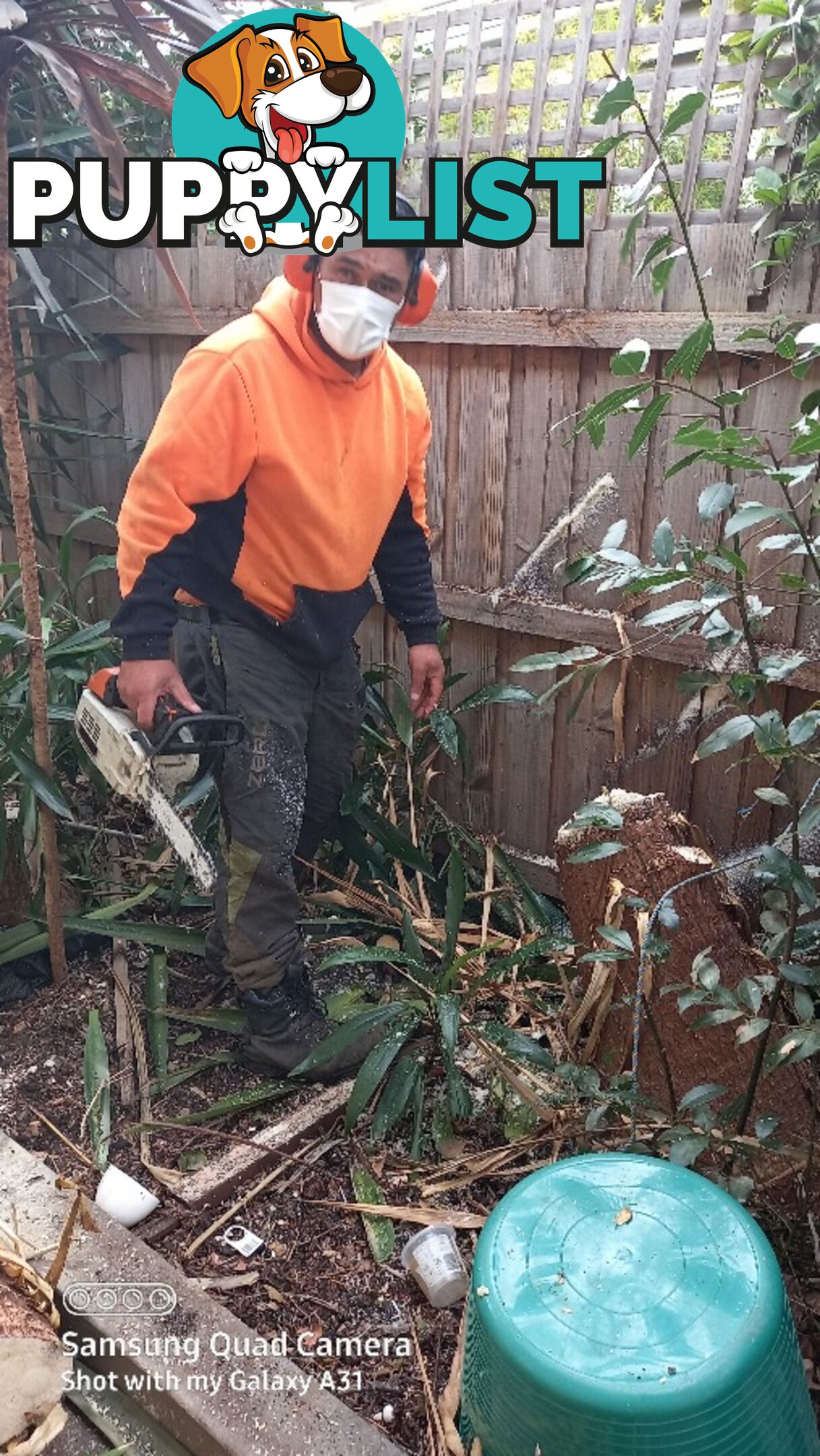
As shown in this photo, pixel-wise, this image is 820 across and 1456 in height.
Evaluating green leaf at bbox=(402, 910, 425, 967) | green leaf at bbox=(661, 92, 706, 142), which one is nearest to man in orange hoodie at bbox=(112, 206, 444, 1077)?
green leaf at bbox=(402, 910, 425, 967)

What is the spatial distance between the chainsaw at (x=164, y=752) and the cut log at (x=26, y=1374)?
0.85m

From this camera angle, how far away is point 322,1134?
Answer: 7.72 feet

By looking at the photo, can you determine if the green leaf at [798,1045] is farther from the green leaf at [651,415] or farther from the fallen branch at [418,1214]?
the green leaf at [651,415]

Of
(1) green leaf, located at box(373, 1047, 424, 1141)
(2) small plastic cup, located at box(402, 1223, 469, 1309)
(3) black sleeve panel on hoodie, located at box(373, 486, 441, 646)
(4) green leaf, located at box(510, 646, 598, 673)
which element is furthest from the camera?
(3) black sleeve panel on hoodie, located at box(373, 486, 441, 646)

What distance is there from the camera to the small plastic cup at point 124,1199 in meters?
2.10

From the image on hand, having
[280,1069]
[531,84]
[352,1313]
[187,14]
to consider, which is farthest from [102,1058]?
[531,84]

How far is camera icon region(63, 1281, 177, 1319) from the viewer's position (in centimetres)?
181

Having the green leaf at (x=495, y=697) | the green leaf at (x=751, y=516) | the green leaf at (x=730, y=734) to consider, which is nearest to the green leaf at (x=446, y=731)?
the green leaf at (x=495, y=697)

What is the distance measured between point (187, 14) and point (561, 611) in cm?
154

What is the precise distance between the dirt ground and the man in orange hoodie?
0.82 feet

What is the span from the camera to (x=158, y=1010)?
8.69 feet

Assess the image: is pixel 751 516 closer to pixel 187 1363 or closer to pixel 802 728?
pixel 802 728

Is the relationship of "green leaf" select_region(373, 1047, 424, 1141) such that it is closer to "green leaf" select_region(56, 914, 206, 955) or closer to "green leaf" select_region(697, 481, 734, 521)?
"green leaf" select_region(56, 914, 206, 955)

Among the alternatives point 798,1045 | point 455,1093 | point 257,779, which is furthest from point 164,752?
point 798,1045
